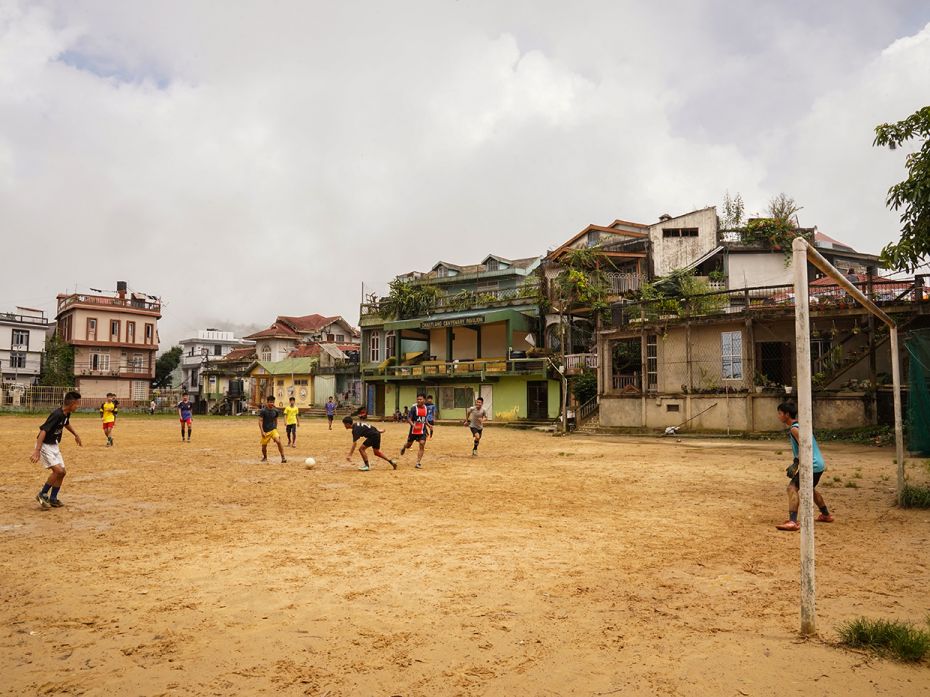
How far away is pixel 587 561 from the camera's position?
6.54 m

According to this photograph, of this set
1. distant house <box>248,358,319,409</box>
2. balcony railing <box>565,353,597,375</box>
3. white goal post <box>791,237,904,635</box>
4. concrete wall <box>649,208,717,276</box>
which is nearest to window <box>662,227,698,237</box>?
concrete wall <box>649,208,717,276</box>

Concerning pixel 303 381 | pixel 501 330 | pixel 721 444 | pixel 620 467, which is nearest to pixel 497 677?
pixel 620 467

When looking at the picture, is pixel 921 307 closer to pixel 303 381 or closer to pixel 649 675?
pixel 649 675

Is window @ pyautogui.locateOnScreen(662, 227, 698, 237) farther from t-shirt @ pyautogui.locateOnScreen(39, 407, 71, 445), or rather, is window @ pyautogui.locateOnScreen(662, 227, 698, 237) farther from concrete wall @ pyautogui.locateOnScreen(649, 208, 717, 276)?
t-shirt @ pyautogui.locateOnScreen(39, 407, 71, 445)

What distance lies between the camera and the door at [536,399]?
129 ft

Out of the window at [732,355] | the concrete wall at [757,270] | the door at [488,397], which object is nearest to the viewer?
the window at [732,355]

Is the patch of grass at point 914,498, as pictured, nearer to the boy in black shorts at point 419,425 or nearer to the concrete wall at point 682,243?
the boy in black shorts at point 419,425

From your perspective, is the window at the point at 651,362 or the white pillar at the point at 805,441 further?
the window at the point at 651,362

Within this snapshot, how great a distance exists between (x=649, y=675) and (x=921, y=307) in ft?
77.4

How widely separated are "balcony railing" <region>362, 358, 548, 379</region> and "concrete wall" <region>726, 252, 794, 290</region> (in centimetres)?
1143

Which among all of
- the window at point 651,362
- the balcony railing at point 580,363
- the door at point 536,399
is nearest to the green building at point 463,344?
the door at point 536,399

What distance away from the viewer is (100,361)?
205ft

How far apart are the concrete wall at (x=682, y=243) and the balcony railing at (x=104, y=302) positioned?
5098 centimetres

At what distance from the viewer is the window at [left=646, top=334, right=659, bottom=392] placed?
29391 millimetres
